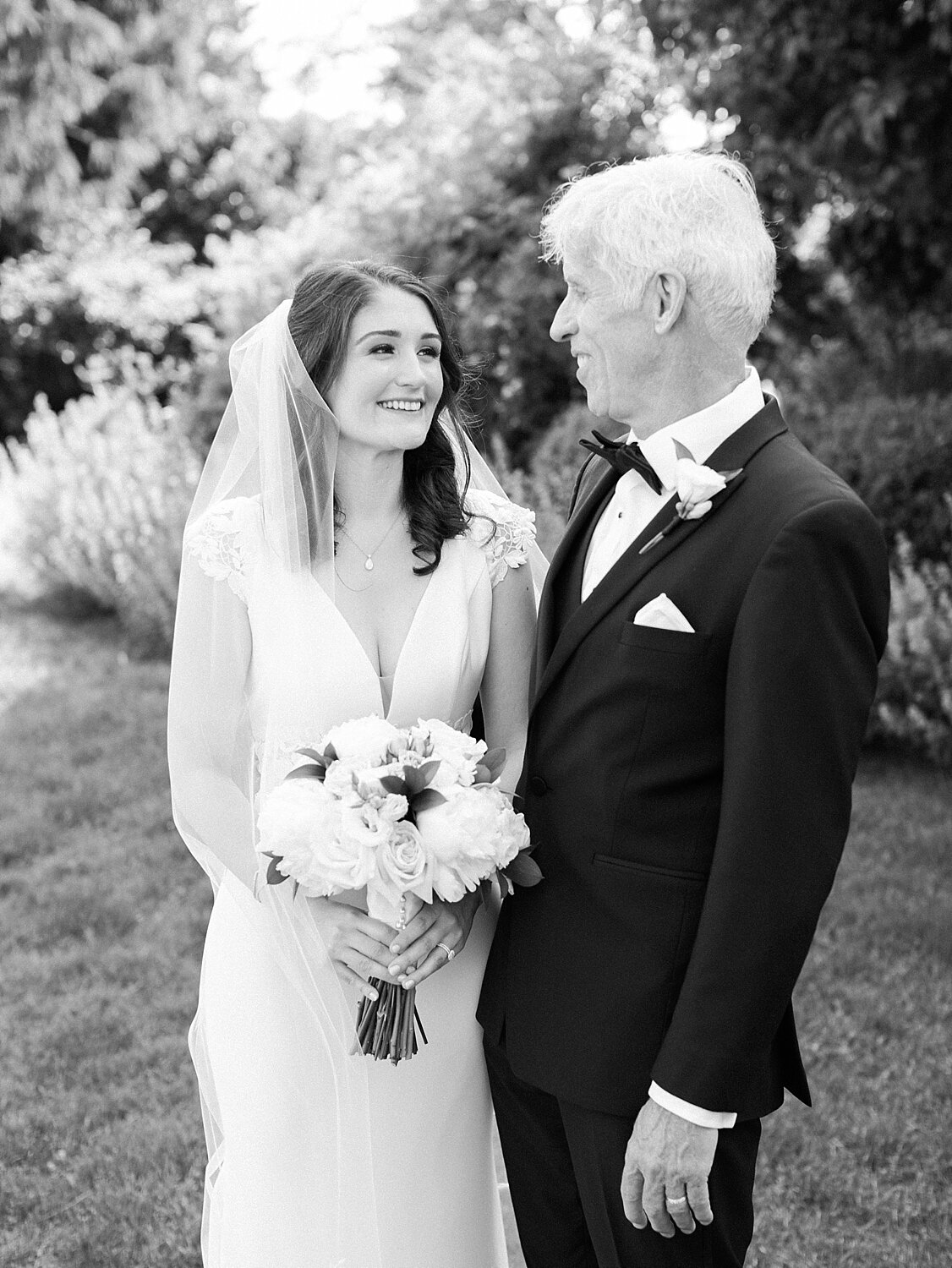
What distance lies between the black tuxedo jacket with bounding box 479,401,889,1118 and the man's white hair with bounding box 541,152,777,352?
22 centimetres

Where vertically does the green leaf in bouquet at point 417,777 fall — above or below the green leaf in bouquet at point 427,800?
above

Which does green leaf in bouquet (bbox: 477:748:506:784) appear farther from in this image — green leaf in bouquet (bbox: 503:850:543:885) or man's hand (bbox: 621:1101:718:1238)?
man's hand (bbox: 621:1101:718:1238)

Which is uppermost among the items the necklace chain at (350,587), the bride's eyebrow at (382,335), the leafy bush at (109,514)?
the bride's eyebrow at (382,335)

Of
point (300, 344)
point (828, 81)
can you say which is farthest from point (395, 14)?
point (300, 344)

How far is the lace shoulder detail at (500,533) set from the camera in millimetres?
2957

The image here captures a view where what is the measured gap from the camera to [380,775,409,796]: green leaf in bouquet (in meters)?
2.18

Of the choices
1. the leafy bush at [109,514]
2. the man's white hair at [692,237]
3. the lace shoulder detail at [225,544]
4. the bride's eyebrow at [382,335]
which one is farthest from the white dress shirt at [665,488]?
the leafy bush at [109,514]

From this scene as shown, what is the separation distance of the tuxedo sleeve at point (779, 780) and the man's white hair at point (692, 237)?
0.45 m

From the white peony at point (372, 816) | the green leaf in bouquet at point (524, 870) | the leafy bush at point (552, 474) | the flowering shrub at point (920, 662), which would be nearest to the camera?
the white peony at point (372, 816)

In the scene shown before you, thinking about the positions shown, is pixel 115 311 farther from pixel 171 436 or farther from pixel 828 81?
pixel 828 81

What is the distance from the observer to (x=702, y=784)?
213cm

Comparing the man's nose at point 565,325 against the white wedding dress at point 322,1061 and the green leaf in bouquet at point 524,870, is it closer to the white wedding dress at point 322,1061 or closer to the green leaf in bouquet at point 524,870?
the white wedding dress at point 322,1061

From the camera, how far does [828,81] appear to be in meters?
6.70

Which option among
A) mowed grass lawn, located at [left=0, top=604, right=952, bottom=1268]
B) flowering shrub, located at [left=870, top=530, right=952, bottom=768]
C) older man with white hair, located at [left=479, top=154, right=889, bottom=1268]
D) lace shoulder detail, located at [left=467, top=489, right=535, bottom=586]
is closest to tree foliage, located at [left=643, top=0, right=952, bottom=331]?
flowering shrub, located at [left=870, top=530, right=952, bottom=768]
